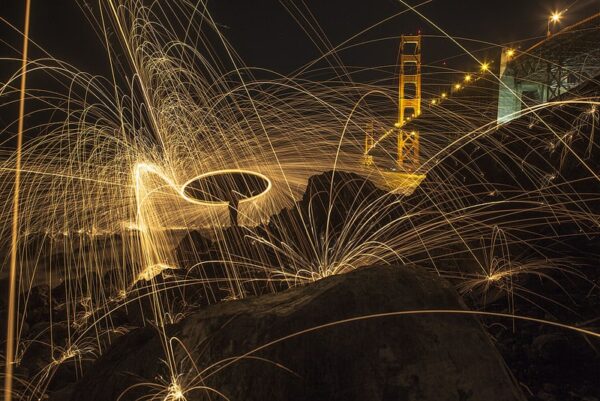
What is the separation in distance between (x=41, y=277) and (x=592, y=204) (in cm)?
1270

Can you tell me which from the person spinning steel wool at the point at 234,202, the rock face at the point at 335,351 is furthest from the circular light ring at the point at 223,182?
the rock face at the point at 335,351

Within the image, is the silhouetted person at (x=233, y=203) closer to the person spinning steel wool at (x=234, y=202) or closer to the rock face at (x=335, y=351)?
the person spinning steel wool at (x=234, y=202)

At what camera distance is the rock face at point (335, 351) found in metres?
2.45

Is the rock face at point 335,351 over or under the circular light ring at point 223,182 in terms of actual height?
under

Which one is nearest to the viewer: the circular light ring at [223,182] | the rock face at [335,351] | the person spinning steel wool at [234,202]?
the rock face at [335,351]

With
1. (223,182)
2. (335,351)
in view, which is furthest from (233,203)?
(335,351)

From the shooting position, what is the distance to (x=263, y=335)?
9.52ft

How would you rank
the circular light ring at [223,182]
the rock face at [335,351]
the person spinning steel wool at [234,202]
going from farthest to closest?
the person spinning steel wool at [234,202], the circular light ring at [223,182], the rock face at [335,351]

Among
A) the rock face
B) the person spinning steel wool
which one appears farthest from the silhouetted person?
the rock face

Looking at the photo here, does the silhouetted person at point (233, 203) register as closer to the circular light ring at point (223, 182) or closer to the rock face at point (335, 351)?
A: the circular light ring at point (223, 182)

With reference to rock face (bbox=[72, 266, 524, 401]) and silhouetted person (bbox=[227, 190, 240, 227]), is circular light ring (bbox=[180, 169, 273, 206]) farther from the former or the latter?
rock face (bbox=[72, 266, 524, 401])

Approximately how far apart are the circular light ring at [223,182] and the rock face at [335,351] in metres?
3.95

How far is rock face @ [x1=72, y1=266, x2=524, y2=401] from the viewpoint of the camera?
96.4 inches

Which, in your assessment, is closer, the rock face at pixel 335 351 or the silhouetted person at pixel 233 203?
the rock face at pixel 335 351
